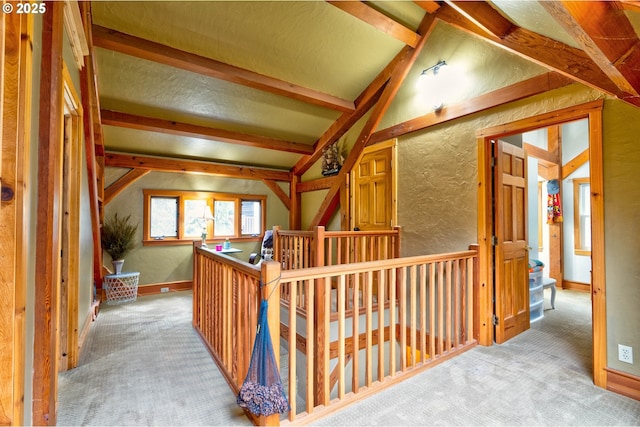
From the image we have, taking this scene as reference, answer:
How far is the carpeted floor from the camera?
1745mm

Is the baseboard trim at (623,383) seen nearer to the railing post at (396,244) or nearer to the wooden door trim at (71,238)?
the railing post at (396,244)

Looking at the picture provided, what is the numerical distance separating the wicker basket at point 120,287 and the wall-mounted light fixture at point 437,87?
490cm

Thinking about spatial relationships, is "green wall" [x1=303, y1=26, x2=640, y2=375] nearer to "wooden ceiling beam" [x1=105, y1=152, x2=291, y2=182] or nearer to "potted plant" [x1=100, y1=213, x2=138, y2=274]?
"wooden ceiling beam" [x1=105, y1=152, x2=291, y2=182]

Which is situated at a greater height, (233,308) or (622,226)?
(622,226)

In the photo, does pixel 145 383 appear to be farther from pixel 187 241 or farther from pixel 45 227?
pixel 187 241

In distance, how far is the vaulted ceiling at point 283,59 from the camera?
166 cm

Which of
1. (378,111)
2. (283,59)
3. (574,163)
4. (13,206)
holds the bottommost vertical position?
(13,206)

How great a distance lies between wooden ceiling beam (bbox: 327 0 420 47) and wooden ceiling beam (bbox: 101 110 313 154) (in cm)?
267

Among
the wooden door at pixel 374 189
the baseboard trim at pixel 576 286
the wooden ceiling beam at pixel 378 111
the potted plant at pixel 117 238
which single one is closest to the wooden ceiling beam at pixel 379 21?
the wooden ceiling beam at pixel 378 111

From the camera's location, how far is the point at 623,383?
203 cm

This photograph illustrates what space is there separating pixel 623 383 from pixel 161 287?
5.88 meters

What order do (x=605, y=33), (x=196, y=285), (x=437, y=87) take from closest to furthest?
(x=605, y=33)
(x=196, y=285)
(x=437, y=87)

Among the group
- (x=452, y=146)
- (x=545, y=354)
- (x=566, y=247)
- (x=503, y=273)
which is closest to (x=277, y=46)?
(x=452, y=146)

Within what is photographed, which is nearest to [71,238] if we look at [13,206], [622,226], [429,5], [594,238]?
[13,206]
